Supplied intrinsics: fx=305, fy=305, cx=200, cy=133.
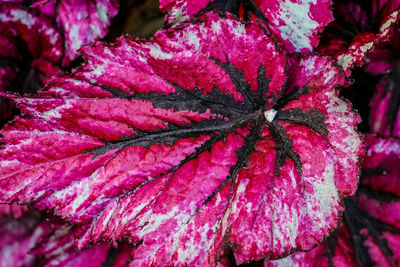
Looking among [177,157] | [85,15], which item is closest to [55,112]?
[177,157]

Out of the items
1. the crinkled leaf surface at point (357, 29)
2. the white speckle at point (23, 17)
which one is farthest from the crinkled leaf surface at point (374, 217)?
the white speckle at point (23, 17)

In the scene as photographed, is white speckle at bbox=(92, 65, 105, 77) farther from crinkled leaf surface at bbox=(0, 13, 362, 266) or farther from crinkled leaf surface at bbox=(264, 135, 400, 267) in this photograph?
crinkled leaf surface at bbox=(264, 135, 400, 267)

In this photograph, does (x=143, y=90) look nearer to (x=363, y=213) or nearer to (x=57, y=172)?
(x=57, y=172)

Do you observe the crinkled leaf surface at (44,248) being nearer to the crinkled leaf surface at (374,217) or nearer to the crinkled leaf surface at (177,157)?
the crinkled leaf surface at (177,157)

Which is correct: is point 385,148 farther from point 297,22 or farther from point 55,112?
point 55,112

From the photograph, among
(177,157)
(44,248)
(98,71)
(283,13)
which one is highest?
(283,13)

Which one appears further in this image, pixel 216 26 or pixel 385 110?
pixel 385 110

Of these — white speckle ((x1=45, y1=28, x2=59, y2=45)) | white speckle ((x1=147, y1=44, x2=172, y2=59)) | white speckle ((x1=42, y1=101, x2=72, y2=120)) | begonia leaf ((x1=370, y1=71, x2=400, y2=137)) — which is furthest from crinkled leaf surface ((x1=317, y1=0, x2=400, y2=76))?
white speckle ((x1=45, y1=28, x2=59, y2=45))
